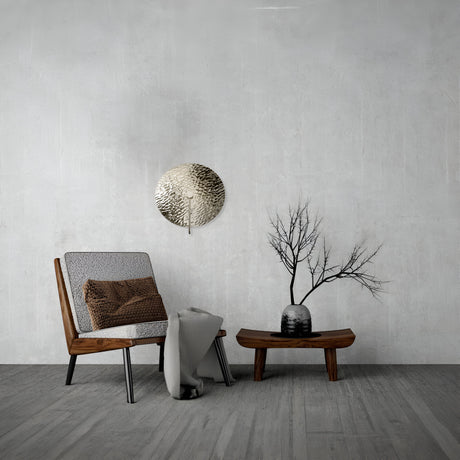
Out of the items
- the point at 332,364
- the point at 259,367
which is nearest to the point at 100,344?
the point at 259,367

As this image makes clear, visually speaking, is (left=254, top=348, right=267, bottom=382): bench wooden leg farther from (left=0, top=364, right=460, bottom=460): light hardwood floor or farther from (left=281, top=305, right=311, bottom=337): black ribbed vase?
(left=281, top=305, right=311, bottom=337): black ribbed vase

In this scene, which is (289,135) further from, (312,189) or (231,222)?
(231,222)

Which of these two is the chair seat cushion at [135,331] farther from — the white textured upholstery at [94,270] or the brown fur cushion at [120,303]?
the brown fur cushion at [120,303]

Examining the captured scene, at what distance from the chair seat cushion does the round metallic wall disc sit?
1.22 m

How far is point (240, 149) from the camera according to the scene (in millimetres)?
4520

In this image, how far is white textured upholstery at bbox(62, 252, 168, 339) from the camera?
3854mm

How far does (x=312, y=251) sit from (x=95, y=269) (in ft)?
5.29

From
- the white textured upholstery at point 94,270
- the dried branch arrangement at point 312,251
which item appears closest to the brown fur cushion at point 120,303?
the white textured upholstery at point 94,270

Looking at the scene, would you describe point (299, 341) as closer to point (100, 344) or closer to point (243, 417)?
point (243, 417)

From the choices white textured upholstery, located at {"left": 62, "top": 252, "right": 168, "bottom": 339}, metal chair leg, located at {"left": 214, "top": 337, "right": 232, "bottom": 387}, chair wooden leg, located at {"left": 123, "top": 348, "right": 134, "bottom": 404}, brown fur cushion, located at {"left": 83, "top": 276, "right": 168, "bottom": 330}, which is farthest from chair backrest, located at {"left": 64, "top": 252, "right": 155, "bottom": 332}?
metal chair leg, located at {"left": 214, "top": 337, "right": 232, "bottom": 387}

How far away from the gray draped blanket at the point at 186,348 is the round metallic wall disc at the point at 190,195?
103cm

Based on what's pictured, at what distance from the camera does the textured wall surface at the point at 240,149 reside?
440cm

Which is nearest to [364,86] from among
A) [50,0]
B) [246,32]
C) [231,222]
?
[246,32]

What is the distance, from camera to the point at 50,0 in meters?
4.70
